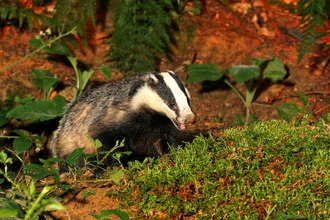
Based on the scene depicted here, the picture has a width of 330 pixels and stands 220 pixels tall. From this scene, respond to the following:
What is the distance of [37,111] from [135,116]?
1.35 metres

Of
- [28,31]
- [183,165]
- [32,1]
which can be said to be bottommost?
[183,165]

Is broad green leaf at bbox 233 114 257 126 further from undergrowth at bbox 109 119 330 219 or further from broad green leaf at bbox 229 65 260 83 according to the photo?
undergrowth at bbox 109 119 330 219

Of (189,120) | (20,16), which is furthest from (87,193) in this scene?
(20,16)

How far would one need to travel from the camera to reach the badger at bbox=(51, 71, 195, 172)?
10.0ft

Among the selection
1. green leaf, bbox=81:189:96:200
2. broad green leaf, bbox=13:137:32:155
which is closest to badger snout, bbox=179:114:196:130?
green leaf, bbox=81:189:96:200

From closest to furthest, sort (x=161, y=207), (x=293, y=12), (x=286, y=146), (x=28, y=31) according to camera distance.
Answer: (x=161, y=207) → (x=286, y=146) → (x=28, y=31) → (x=293, y=12)

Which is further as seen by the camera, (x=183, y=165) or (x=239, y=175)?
(x=183, y=165)

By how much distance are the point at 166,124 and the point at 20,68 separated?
2680mm

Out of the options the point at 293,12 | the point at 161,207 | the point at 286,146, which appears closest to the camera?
the point at 161,207

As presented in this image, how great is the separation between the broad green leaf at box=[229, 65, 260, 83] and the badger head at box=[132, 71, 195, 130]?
140 cm

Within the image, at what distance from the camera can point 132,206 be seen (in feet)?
6.82

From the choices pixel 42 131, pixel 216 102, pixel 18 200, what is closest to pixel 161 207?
pixel 18 200

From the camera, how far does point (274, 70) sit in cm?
487

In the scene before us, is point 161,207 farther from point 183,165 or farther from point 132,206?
point 183,165
